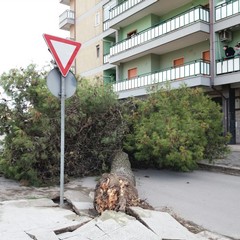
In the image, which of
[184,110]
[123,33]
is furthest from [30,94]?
[123,33]

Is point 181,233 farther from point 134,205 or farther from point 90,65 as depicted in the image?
point 90,65

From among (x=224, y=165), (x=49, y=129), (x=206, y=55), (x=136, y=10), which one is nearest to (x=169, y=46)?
(x=206, y=55)

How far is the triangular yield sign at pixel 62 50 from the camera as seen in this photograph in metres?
6.02

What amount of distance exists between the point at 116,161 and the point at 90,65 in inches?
904

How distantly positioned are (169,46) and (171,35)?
1.51 m

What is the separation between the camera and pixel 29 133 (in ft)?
31.1

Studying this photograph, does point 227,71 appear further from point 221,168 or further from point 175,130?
point 175,130

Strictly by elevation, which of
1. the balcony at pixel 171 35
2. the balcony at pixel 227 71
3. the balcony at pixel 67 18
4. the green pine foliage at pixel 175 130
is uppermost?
the balcony at pixel 67 18

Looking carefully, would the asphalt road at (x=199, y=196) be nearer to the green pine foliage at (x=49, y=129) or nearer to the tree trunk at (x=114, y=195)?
the tree trunk at (x=114, y=195)

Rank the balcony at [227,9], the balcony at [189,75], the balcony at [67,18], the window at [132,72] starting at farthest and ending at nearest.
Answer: the balcony at [67,18] → the window at [132,72] → the balcony at [189,75] → the balcony at [227,9]

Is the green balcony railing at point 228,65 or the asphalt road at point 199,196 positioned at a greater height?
the green balcony railing at point 228,65

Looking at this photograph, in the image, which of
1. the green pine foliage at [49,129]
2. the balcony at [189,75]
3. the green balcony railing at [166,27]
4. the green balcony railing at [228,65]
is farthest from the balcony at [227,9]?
the green pine foliage at [49,129]

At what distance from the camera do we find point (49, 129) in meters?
9.13

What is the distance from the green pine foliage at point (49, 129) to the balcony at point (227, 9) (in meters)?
10.1
